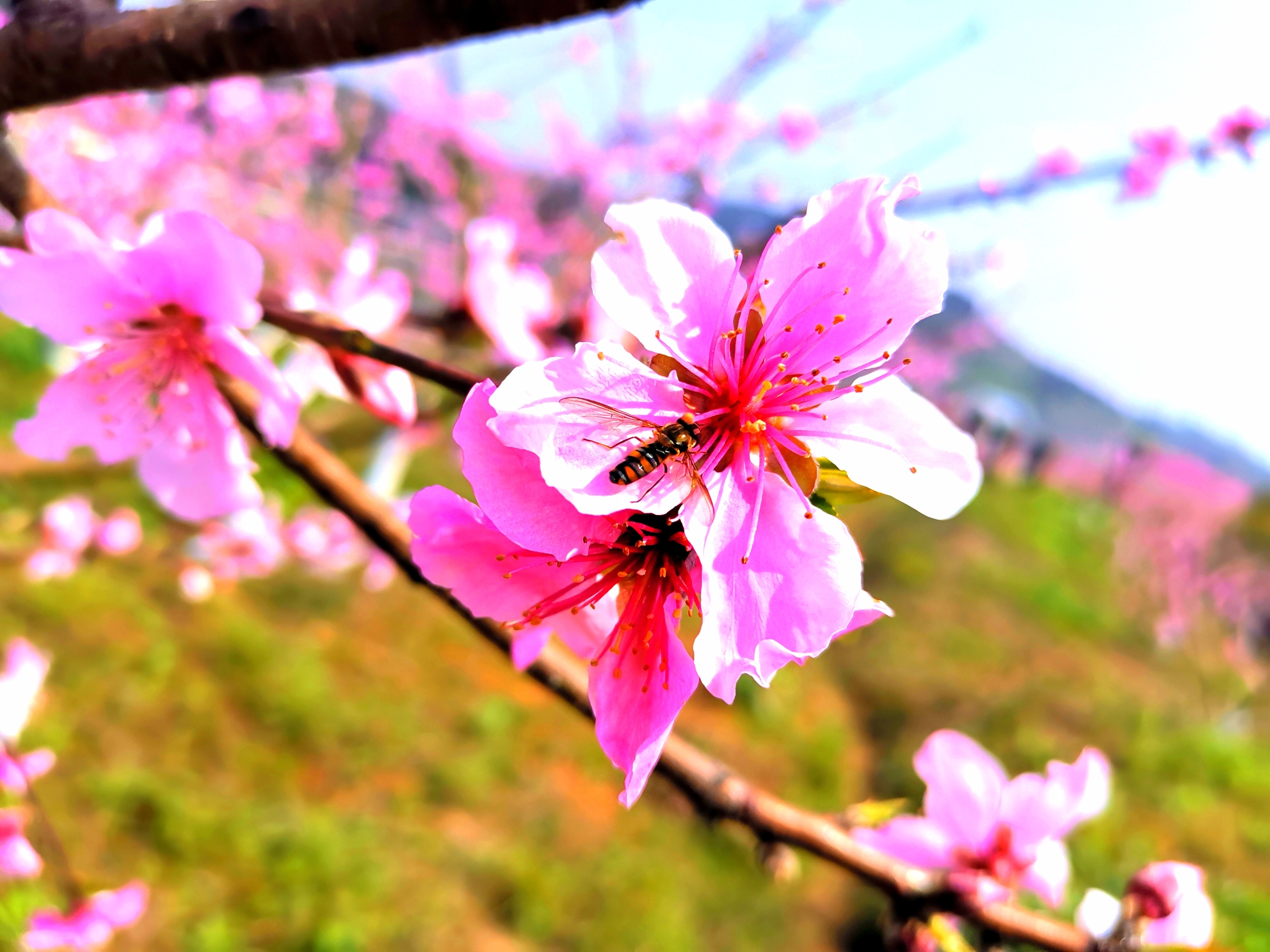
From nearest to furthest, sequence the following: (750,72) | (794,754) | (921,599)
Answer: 1. (750,72)
2. (794,754)
3. (921,599)

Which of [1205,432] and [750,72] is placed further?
[1205,432]

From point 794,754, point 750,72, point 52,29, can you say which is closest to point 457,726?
point 794,754

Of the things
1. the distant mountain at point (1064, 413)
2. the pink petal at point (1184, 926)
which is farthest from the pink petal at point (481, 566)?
the distant mountain at point (1064, 413)

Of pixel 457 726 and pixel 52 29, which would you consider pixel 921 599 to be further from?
pixel 52 29

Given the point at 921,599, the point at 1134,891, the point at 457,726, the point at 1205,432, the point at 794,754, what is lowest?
the point at 1205,432

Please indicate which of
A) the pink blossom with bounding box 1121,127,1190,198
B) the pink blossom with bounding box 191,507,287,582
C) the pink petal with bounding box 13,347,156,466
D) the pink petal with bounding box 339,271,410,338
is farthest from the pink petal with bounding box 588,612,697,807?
the pink blossom with bounding box 191,507,287,582

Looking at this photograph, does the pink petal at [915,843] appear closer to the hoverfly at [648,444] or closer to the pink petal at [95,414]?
the hoverfly at [648,444]
